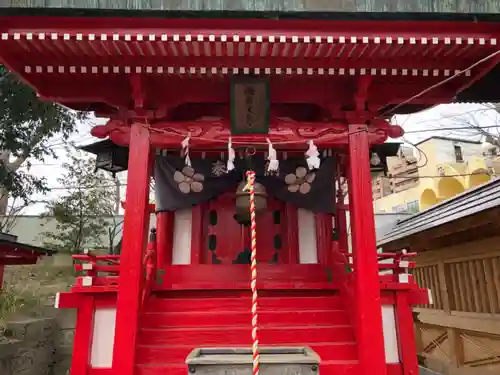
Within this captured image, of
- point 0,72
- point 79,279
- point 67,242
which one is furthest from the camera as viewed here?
point 67,242

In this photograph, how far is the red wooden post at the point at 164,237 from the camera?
23.6 feet

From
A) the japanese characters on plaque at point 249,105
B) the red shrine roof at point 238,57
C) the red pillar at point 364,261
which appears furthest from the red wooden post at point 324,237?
the japanese characters on plaque at point 249,105

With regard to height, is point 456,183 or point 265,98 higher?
point 456,183

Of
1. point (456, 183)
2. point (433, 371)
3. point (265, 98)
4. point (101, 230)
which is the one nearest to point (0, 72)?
point (101, 230)

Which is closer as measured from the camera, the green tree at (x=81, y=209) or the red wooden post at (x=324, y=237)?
the red wooden post at (x=324, y=237)

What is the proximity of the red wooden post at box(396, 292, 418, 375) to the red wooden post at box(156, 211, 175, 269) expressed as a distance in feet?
12.9

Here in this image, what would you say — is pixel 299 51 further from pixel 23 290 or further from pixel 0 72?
pixel 23 290

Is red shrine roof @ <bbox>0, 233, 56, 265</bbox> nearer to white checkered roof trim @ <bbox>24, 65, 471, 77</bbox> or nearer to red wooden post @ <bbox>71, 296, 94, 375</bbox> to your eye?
red wooden post @ <bbox>71, 296, 94, 375</bbox>

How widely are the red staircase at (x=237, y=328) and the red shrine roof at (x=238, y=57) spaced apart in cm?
297

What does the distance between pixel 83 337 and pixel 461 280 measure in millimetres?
8088

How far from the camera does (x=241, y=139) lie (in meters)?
5.71

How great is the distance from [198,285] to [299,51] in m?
3.92

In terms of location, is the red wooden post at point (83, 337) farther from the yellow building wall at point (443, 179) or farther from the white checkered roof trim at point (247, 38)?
the yellow building wall at point (443, 179)

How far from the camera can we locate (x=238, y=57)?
17.3 ft
